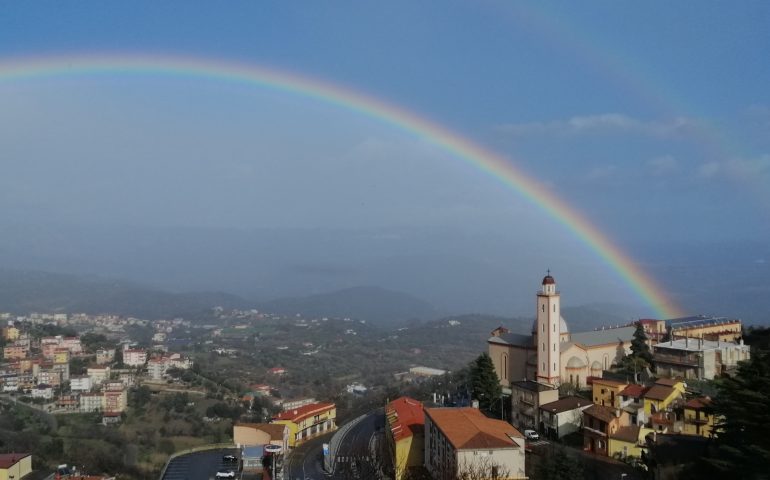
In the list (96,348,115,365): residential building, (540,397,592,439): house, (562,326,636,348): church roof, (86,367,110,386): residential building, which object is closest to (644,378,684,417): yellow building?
(540,397,592,439): house

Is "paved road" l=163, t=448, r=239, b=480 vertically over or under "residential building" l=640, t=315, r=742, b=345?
under

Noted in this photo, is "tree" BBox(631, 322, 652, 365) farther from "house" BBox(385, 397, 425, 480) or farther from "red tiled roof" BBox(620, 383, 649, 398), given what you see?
"house" BBox(385, 397, 425, 480)

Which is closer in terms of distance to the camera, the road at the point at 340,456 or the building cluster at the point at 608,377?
the building cluster at the point at 608,377

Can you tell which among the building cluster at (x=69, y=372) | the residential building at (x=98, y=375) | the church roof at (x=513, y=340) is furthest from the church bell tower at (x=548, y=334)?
the residential building at (x=98, y=375)

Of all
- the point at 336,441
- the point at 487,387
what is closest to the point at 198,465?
the point at 336,441

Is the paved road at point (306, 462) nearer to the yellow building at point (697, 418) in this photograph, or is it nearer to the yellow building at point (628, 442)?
the yellow building at point (628, 442)

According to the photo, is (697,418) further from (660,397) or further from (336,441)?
(336,441)

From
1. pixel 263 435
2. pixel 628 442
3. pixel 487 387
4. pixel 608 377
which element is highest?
pixel 608 377
